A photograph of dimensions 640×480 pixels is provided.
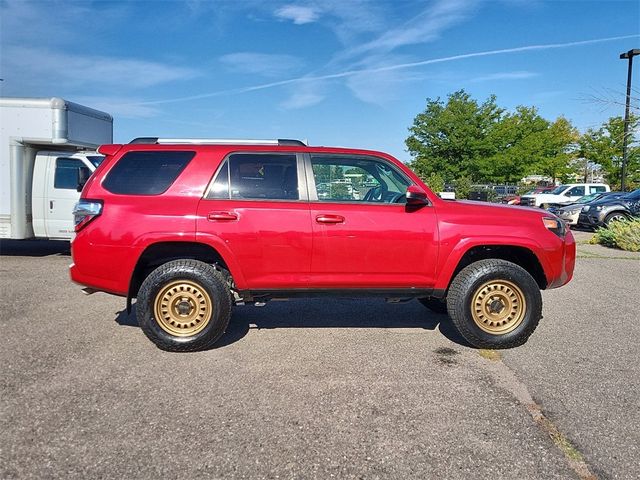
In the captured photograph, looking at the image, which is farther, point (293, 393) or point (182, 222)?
point (182, 222)

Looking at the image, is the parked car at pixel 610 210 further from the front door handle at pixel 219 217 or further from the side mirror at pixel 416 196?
Answer: the front door handle at pixel 219 217

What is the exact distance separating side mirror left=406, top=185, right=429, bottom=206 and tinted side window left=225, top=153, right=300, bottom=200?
100cm

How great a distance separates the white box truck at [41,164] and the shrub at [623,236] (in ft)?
38.6

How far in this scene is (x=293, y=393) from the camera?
11.4ft

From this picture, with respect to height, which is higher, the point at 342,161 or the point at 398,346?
the point at 342,161

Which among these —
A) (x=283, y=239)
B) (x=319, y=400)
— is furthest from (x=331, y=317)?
(x=319, y=400)

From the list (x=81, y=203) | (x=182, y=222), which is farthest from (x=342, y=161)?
(x=81, y=203)

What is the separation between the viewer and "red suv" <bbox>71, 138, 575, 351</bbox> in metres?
4.19

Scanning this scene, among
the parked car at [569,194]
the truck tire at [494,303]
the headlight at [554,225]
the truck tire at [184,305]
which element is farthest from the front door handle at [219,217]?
the parked car at [569,194]

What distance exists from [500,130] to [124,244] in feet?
114

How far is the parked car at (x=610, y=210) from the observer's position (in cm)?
1428

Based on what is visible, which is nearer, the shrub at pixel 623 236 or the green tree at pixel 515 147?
the shrub at pixel 623 236

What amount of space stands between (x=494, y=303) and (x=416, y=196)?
4.15 ft

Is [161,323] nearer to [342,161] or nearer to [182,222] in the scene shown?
[182,222]
